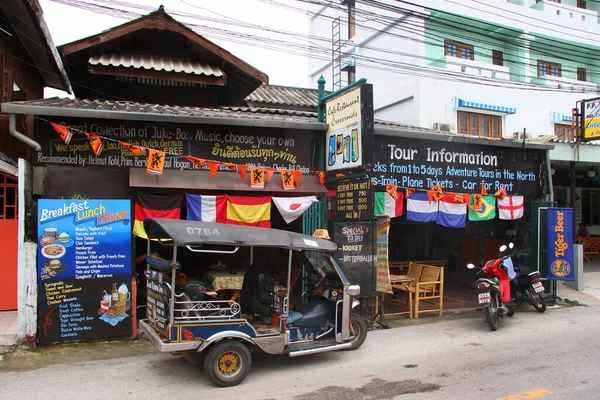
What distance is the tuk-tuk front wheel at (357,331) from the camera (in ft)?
24.0

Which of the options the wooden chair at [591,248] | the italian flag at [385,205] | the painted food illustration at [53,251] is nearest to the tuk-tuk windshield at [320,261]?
the italian flag at [385,205]

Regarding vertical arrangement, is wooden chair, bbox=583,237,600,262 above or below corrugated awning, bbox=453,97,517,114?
below

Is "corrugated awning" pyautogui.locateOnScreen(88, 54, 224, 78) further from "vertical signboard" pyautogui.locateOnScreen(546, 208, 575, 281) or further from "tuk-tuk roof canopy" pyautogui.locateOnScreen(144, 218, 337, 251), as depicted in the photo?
"vertical signboard" pyautogui.locateOnScreen(546, 208, 575, 281)

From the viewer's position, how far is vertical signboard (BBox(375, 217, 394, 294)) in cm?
892

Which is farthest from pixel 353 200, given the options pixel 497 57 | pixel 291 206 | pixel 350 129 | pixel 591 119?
pixel 497 57

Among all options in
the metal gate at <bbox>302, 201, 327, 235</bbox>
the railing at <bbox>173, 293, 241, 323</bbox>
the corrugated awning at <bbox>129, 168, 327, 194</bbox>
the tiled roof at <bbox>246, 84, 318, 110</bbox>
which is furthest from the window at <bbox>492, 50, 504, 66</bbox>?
the railing at <bbox>173, 293, 241, 323</bbox>

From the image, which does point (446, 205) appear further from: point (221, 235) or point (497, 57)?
point (497, 57)

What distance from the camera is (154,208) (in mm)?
8445

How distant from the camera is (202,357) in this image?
20.3 feet

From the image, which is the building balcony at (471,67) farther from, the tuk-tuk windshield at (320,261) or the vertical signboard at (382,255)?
the tuk-tuk windshield at (320,261)

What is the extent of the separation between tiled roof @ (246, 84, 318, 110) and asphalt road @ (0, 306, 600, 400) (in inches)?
328

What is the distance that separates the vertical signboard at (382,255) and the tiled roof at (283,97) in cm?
620

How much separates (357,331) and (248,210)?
3.07 metres

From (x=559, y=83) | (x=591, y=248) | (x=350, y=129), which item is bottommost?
(x=591, y=248)
